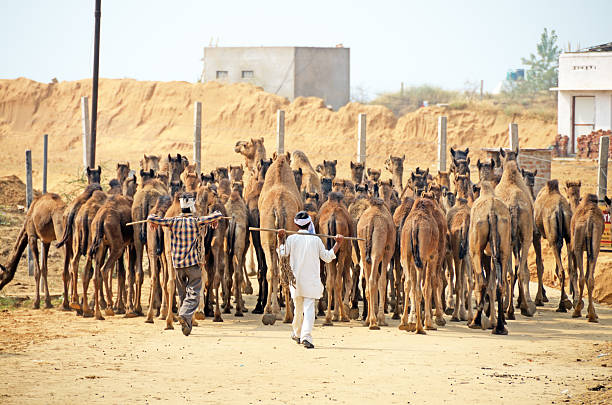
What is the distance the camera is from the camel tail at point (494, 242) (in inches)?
532

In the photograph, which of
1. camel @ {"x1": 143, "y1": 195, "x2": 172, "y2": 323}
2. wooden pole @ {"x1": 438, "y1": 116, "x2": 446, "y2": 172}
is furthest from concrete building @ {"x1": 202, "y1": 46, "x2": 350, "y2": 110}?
camel @ {"x1": 143, "y1": 195, "x2": 172, "y2": 323}

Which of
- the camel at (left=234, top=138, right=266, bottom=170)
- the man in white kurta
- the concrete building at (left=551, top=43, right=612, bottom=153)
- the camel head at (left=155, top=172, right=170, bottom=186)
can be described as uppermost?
the concrete building at (left=551, top=43, right=612, bottom=153)

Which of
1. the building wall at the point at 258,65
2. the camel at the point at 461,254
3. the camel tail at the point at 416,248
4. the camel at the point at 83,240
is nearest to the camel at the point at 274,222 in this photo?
the camel tail at the point at 416,248

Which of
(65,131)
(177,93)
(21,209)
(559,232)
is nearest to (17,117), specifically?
(65,131)

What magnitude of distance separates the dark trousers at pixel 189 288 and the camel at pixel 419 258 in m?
3.09

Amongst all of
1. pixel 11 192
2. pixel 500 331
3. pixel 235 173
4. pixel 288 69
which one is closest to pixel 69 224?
pixel 235 173

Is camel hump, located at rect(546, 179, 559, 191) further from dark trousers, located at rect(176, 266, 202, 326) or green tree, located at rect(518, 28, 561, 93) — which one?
green tree, located at rect(518, 28, 561, 93)

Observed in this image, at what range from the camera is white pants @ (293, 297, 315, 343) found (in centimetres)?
1191

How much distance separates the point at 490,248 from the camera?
45.0 ft

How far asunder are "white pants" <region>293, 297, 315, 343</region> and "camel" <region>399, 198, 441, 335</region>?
6.02 ft

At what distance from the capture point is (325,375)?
10.3 metres

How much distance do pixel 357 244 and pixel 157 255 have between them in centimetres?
347

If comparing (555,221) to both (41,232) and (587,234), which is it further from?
(41,232)

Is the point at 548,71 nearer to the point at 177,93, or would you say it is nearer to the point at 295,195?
the point at 177,93
